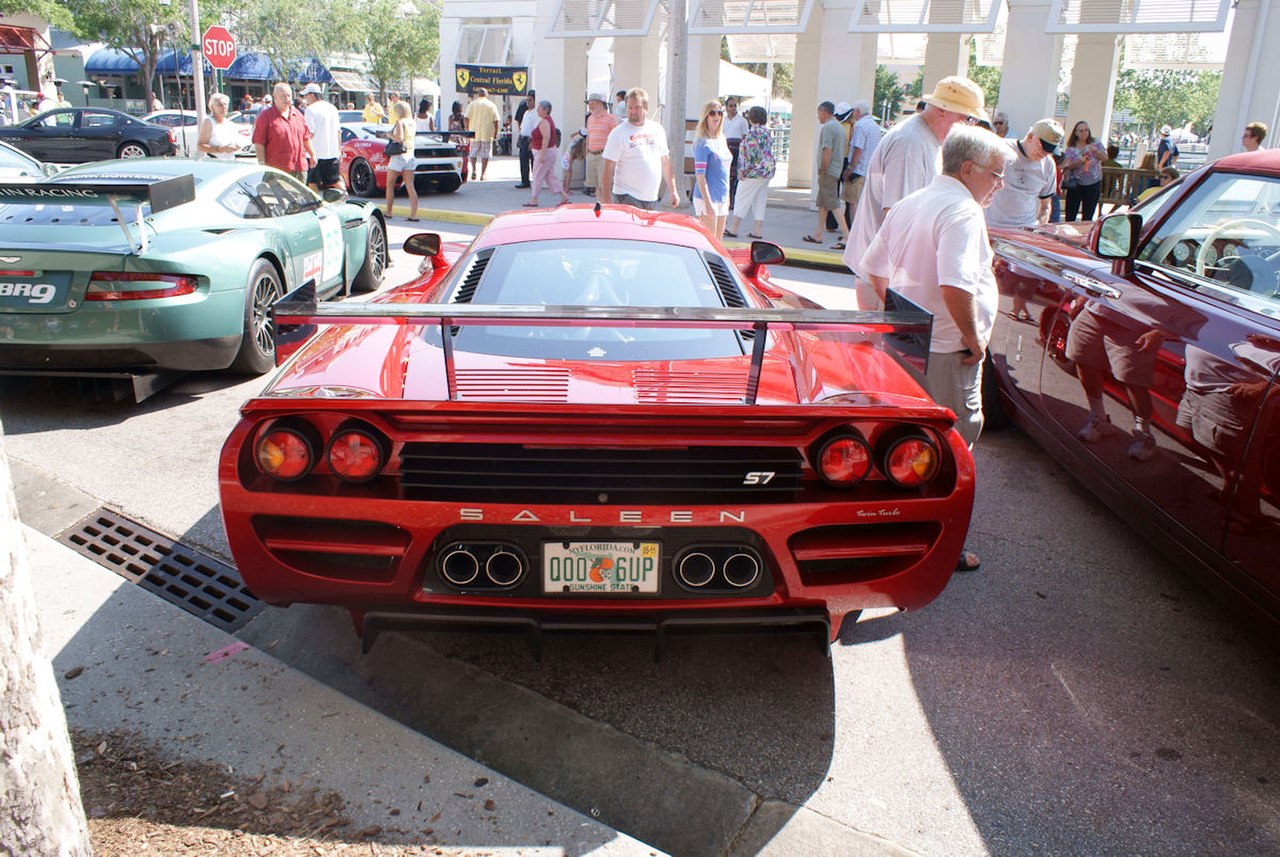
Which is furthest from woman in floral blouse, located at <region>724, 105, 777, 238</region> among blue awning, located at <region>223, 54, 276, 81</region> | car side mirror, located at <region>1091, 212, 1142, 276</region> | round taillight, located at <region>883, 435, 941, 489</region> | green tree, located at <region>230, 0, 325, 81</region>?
blue awning, located at <region>223, 54, 276, 81</region>

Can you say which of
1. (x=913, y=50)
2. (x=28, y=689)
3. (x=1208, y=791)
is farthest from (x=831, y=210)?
(x=913, y=50)

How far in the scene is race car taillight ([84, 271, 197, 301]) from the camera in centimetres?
492

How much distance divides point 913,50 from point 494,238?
2563 cm

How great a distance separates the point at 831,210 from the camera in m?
12.5

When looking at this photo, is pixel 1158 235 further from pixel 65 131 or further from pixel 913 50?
pixel 913 50

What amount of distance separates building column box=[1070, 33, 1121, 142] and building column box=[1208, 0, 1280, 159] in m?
4.14

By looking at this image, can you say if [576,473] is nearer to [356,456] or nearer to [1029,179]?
[356,456]

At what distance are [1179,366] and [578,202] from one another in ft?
33.8

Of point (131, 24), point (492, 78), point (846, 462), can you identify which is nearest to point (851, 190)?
point (846, 462)

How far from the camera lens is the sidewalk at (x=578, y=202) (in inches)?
480

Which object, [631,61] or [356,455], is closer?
[356,455]

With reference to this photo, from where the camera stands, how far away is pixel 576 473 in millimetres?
2461

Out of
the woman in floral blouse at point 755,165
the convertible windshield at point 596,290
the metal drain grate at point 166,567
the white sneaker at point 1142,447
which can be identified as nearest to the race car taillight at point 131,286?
the metal drain grate at point 166,567

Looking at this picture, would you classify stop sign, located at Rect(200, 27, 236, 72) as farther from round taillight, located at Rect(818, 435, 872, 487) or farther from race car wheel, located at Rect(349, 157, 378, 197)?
round taillight, located at Rect(818, 435, 872, 487)
